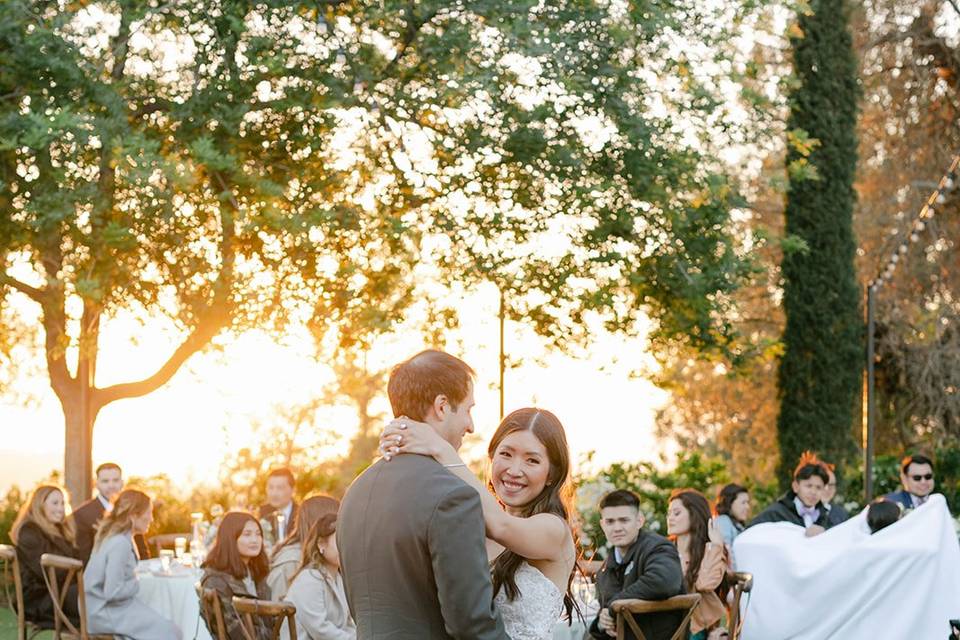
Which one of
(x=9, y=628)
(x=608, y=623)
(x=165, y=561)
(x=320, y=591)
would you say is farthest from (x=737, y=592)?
(x=9, y=628)

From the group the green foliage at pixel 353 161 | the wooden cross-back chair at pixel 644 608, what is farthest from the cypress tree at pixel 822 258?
the wooden cross-back chair at pixel 644 608

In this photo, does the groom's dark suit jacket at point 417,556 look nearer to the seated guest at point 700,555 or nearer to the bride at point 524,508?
the bride at point 524,508

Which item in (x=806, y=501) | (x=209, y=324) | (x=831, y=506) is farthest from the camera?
(x=209, y=324)

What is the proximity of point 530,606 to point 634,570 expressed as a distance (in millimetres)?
3965

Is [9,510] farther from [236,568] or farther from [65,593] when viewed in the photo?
[236,568]

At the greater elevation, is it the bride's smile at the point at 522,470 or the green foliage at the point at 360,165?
the green foliage at the point at 360,165

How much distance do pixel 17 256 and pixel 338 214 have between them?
11.7 feet

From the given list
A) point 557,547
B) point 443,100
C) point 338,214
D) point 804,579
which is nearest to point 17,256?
point 338,214

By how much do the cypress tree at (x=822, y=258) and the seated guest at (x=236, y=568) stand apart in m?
15.4

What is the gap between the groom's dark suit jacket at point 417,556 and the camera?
133 inches

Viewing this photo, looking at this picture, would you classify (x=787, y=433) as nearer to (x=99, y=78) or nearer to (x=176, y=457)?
(x=176, y=457)

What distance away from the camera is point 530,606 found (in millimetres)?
3684

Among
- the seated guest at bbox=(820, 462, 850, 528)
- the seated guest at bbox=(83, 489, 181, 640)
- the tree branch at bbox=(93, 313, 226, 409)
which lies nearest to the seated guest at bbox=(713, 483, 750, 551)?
the seated guest at bbox=(820, 462, 850, 528)

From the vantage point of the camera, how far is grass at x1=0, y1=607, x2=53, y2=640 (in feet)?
45.8
